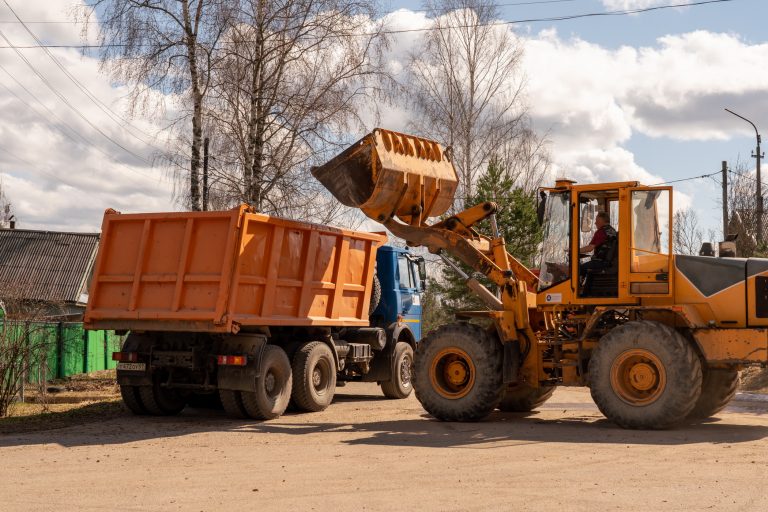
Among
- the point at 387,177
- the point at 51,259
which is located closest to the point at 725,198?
the point at 51,259

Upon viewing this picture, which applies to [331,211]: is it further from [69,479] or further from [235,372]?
[69,479]

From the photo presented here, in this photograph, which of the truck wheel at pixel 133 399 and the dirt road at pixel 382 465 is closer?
the dirt road at pixel 382 465

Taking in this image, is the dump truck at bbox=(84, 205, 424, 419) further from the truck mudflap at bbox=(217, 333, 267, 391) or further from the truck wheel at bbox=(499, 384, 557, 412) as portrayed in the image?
the truck wheel at bbox=(499, 384, 557, 412)

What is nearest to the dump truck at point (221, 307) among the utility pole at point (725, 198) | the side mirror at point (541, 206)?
the side mirror at point (541, 206)

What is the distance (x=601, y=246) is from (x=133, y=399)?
276 inches

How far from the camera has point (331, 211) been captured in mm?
21484

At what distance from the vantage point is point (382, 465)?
378 inches

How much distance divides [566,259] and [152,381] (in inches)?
238

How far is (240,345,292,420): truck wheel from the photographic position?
13.4m

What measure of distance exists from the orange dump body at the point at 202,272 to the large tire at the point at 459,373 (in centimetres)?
194

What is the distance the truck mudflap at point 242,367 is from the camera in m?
13.2

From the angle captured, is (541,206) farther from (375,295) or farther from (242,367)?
(375,295)

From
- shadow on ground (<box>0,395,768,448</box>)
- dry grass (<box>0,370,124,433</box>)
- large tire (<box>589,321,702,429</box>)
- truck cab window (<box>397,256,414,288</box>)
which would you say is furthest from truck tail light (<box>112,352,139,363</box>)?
large tire (<box>589,321,702,429</box>)

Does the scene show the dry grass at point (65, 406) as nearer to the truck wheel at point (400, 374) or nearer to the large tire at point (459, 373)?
the large tire at point (459, 373)
